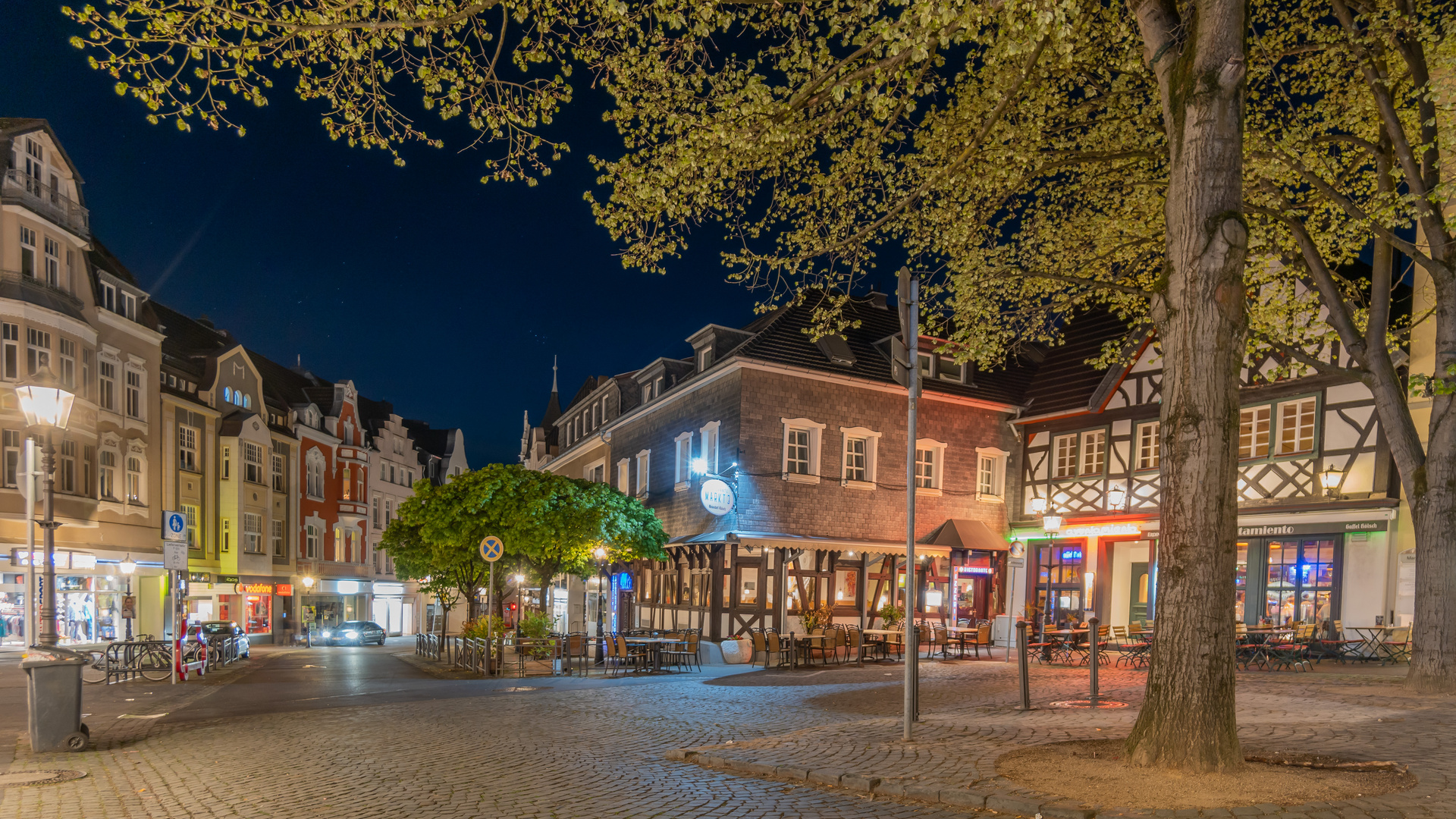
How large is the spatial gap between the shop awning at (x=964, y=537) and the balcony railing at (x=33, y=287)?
26439 mm

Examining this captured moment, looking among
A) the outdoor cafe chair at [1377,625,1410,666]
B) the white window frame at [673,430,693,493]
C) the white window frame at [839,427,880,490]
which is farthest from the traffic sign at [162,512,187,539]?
the outdoor cafe chair at [1377,625,1410,666]

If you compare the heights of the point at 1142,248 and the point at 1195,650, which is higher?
the point at 1142,248

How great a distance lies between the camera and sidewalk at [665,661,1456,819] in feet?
22.1

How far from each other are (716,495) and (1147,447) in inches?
486

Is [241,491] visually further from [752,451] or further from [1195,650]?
[1195,650]

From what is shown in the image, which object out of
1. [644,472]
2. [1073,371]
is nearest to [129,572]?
[644,472]

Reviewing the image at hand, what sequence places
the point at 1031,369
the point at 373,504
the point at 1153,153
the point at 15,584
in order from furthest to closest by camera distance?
the point at 373,504 < the point at 1031,369 < the point at 15,584 < the point at 1153,153

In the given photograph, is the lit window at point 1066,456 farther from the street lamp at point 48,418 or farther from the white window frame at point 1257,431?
the street lamp at point 48,418

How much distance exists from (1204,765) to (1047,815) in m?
1.53

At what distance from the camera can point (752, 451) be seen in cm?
2523

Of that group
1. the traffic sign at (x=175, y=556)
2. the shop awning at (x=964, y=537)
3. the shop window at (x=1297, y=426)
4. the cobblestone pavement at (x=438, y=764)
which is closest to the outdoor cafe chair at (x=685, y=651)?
the cobblestone pavement at (x=438, y=764)

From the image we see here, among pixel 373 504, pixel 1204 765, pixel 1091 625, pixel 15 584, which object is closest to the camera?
pixel 1204 765

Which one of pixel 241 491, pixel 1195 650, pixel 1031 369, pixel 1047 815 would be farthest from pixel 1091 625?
pixel 241 491

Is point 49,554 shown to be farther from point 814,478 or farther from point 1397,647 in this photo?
point 1397,647
